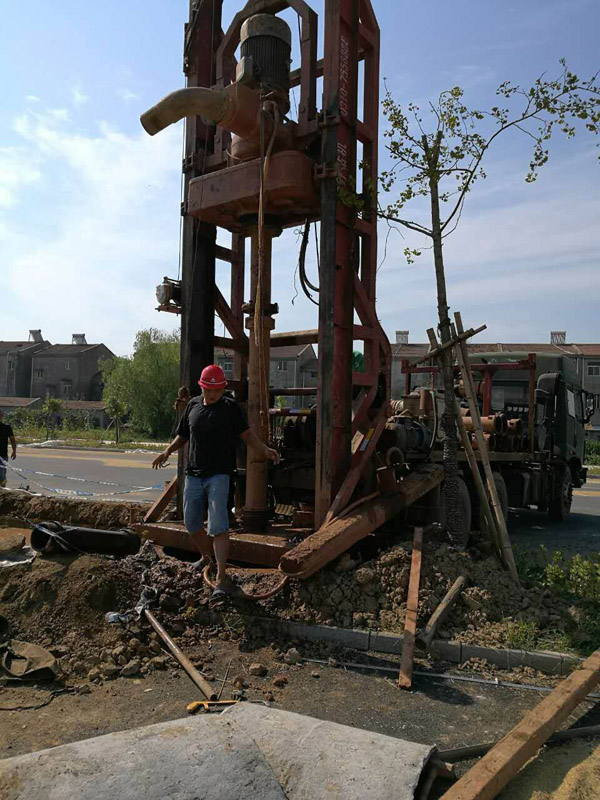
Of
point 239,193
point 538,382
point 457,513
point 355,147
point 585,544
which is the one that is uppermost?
point 355,147

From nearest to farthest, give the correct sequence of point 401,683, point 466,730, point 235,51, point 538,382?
point 466,730
point 401,683
point 235,51
point 538,382

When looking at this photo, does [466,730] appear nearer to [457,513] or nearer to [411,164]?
[457,513]

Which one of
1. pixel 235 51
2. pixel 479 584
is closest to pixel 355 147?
pixel 235 51

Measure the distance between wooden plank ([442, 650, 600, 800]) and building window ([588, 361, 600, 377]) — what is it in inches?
2211

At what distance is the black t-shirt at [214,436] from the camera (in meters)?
5.68

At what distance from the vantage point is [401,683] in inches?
170

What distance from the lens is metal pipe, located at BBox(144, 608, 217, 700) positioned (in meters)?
3.99

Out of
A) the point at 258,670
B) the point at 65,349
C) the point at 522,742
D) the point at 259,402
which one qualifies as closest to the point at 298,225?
the point at 259,402

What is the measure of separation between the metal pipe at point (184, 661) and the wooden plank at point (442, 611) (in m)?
1.59

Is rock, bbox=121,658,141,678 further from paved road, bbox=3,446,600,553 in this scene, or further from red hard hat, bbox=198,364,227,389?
paved road, bbox=3,446,600,553

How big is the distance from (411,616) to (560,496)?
8385 millimetres

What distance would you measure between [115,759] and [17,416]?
56432 mm

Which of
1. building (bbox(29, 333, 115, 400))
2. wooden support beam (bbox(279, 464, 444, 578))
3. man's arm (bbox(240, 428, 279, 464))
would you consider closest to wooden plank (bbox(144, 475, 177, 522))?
man's arm (bbox(240, 428, 279, 464))

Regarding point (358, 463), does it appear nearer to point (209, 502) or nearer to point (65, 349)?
point (209, 502)
